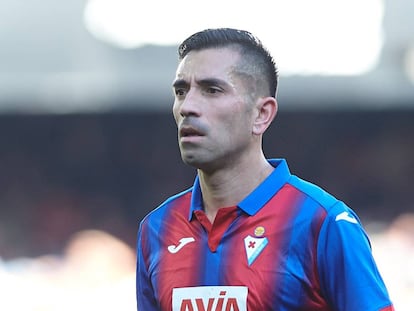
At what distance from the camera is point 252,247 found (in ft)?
10.7

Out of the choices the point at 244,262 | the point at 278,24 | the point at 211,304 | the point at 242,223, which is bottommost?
the point at 211,304

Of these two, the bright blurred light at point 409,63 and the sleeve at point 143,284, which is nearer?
the sleeve at point 143,284

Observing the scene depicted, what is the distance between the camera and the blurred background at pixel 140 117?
10742 mm

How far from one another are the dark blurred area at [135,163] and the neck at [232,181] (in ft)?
26.3

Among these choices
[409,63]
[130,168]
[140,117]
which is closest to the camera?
[409,63]

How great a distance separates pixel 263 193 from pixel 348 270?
1.43 ft

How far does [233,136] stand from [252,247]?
0.36 meters

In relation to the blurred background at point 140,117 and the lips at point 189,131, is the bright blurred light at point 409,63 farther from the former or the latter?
the lips at point 189,131

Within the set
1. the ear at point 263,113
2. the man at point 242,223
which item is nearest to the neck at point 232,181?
the man at point 242,223

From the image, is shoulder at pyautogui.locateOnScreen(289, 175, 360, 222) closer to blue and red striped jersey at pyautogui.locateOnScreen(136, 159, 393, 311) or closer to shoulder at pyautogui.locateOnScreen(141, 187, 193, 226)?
blue and red striped jersey at pyautogui.locateOnScreen(136, 159, 393, 311)

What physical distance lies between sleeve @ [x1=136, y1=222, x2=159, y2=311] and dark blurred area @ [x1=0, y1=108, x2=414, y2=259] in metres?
7.78

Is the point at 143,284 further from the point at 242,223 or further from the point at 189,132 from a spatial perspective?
the point at 189,132

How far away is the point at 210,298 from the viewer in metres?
3.22

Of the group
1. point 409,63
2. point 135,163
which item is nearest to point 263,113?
point 409,63
